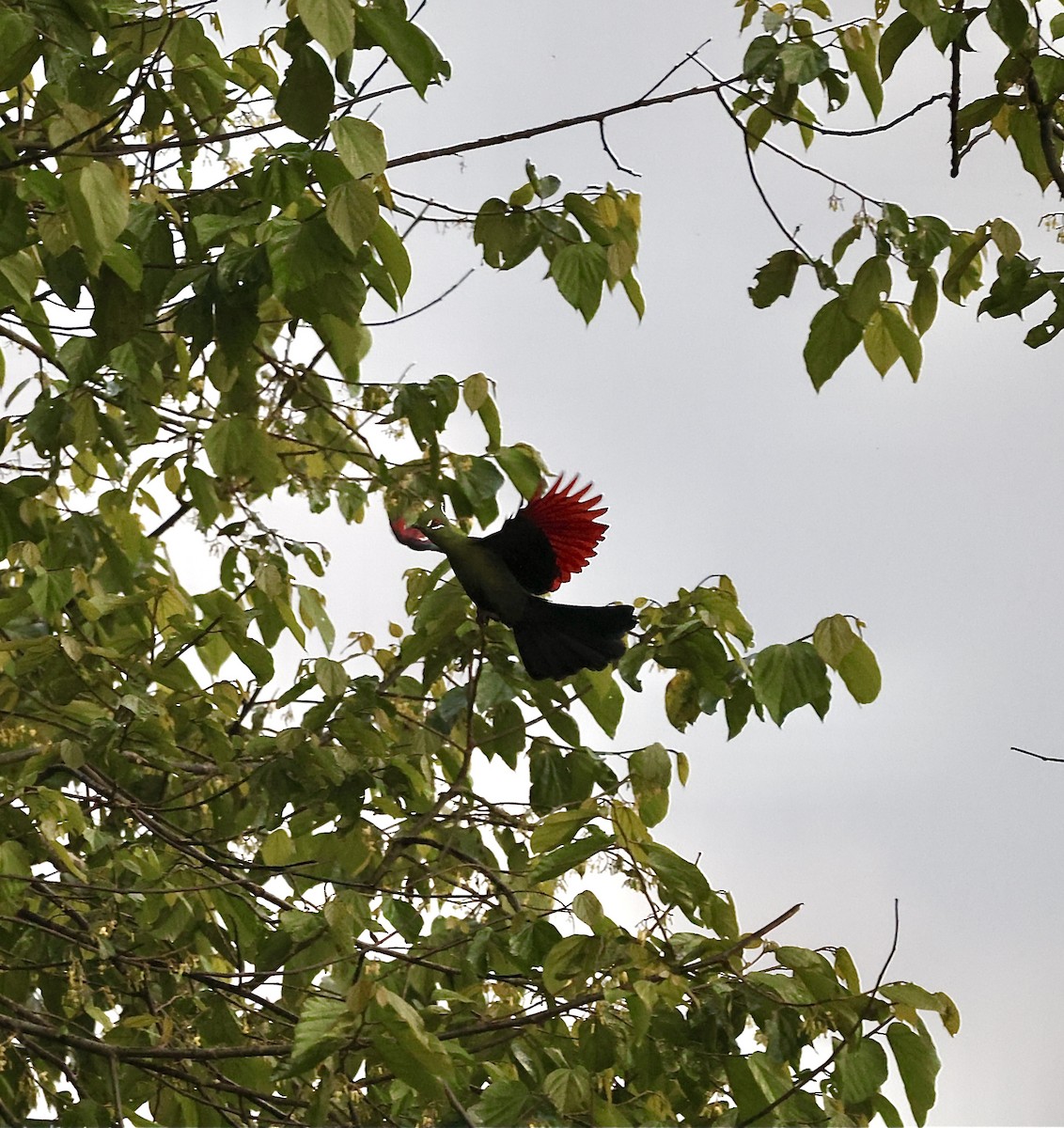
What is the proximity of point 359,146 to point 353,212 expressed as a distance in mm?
103

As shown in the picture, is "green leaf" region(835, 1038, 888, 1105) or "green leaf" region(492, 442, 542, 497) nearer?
"green leaf" region(835, 1038, 888, 1105)

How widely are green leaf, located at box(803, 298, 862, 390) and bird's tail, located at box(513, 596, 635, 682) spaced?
598 millimetres

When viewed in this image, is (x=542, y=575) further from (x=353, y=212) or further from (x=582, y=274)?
(x=353, y=212)

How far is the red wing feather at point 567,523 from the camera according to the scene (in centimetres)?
286

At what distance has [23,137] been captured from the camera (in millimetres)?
3367

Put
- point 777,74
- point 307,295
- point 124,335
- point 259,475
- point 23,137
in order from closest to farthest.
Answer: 1. point 307,295
2. point 124,335
3. point 777,74
4. point 259,475
5. point 23,137

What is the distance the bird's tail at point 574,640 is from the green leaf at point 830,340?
598mm

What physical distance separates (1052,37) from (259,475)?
1.80 m

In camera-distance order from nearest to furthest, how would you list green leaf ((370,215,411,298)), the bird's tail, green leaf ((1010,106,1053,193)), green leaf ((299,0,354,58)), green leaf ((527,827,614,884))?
green leaf ((299,0,354,58)), green leaf ((370,215,411,298)), green leaf ((527,827,614,884)), green leaf ((1010,106,1053,193)), the bird's tail

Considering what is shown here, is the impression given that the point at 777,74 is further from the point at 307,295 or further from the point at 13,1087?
the point at 13,1087

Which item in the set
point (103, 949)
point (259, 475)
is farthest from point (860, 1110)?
point (259, 475)

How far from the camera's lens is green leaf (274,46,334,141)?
208 centimetres

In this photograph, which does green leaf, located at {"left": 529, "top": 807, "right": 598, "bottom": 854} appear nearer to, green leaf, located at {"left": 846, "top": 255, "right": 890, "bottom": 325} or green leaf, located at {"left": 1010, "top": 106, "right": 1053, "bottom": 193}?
green leaf, located at {"left": 846, "top": 255, "right": 890, "bottom": 325}

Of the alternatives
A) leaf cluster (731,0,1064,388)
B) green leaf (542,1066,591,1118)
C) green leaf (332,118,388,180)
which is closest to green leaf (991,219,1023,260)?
leaf cluster (731,0,1064,388)
